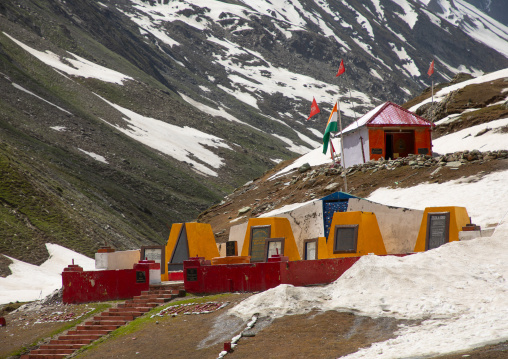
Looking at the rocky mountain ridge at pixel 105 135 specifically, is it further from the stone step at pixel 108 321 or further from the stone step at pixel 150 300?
the stone step at pixel 108 321

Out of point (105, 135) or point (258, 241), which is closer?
point (258, 241)

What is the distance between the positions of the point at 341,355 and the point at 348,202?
48.0 feet

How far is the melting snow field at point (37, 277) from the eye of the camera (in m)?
33.2

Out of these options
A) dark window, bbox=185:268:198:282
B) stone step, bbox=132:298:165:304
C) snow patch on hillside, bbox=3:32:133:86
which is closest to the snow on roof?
dark window, bbox=185:268:198:282

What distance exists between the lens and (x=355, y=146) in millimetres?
44031

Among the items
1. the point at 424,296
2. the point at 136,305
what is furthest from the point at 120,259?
the point at 424,296

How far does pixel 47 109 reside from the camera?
91.6 metres

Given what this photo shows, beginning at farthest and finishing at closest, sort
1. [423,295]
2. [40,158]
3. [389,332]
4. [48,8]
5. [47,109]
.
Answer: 1. [48,8]
2. [47,109]
3. [40,158]
4. [423,295]
5. [389,332]

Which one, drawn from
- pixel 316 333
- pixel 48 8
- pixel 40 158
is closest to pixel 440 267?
pixel 316 333

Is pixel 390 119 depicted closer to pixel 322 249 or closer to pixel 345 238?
pixel 322 249

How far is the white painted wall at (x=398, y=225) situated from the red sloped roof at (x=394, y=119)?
16.7 m

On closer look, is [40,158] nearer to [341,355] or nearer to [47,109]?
[47,109]

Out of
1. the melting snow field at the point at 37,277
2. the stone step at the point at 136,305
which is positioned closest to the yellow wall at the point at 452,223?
the stone step at the point at 136,305

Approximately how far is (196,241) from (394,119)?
21056 mm
